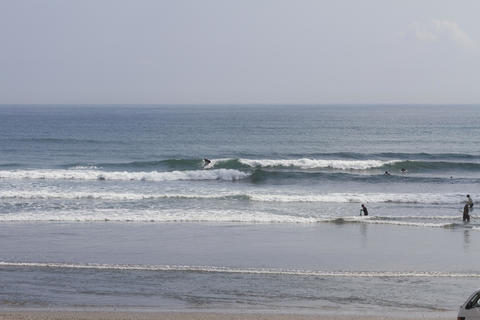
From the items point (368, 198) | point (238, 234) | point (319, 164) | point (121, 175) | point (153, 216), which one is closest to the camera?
point (238, 234)

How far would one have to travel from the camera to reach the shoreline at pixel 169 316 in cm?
1445

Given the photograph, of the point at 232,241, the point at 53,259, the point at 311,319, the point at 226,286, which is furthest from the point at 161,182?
the point at 311,319

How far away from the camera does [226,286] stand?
1716 centimetres

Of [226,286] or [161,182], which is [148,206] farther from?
[226,286]

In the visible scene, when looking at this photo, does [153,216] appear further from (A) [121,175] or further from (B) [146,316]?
(A) [121,175]

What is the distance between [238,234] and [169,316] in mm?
9923

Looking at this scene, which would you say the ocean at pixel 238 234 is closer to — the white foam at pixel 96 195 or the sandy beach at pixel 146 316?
the white foam at pixel 96 195

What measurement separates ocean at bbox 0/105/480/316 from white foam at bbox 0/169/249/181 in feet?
0.41

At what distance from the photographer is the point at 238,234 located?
24438 millimetres

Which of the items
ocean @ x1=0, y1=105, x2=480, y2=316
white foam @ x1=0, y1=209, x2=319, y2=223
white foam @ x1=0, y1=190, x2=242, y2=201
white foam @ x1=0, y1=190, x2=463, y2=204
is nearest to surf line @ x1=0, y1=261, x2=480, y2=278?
ocean @ x1=0, y1=105, x2=480, y2=316

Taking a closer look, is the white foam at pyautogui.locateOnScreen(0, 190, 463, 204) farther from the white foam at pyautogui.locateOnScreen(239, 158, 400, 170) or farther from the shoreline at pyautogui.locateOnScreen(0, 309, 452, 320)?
the shoreline at pyautogui.locateOnScreen(0, 309, 452, 320)

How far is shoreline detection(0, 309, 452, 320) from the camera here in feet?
47.4

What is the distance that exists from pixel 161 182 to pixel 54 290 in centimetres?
2471

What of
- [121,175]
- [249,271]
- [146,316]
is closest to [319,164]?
[121,175]
